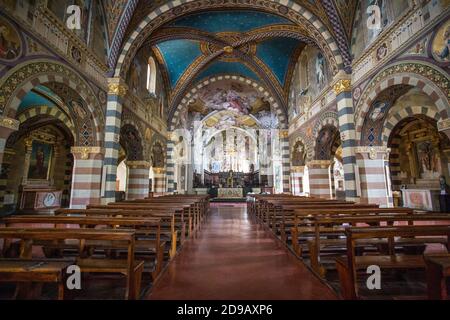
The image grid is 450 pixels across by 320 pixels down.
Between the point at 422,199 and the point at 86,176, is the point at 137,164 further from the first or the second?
the point at 422,199

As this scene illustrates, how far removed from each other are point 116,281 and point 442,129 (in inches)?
278

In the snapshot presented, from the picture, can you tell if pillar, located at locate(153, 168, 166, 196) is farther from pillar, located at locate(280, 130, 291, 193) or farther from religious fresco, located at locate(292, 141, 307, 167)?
religious fresco, located at locate(292, 141, 307, 167)

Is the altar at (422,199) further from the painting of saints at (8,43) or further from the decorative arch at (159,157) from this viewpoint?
the painting of saints at (8,43)

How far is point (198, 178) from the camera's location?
27406 millimetres

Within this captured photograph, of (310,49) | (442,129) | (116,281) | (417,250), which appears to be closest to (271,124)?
(310,49)

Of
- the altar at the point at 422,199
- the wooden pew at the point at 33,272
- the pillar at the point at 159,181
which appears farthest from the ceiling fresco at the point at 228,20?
the wooden pew at the point at 33,272

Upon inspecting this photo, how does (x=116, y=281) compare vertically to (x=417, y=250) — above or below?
below

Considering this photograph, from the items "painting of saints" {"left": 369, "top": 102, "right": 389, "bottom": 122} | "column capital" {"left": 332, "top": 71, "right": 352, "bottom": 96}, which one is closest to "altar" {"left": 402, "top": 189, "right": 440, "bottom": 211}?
"painting of saints" {"left": 369, "top": 102, "right": 389, "bottom": 122}

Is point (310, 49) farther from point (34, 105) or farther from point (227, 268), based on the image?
point (34, 105)

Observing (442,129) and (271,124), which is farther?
(271,124)
